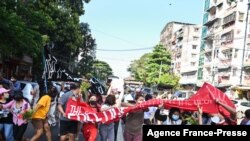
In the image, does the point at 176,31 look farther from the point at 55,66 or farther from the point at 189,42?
the point at 55,66

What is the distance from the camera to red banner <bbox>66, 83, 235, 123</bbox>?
984 centimetres

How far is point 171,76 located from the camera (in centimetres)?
9962

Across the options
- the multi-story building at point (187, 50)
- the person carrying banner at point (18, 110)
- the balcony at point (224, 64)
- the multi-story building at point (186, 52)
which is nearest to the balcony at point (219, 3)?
the balcony at point (224, 64)

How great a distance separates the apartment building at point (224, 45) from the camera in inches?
2532

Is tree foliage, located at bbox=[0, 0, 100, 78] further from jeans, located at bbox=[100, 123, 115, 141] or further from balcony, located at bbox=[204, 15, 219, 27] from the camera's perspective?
balcony, located at bbox=[204, 15, 219, 27]

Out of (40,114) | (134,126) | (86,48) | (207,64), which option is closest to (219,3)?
(207,64)

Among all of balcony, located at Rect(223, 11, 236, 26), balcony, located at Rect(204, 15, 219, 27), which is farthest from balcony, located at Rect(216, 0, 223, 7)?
balcony, located at Rect(223, 11, 236, 26)

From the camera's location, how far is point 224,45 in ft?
232

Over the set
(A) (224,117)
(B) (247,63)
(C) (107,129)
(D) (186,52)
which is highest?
(D) (186,52)

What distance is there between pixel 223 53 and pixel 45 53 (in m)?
56.7

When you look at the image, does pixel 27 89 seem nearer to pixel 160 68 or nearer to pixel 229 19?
pixel 229 19

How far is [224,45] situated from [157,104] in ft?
203

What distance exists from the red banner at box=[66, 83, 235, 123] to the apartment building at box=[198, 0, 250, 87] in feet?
153

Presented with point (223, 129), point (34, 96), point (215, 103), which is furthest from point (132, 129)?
point (34, 96)
